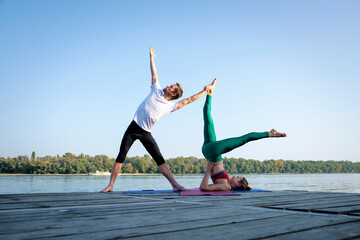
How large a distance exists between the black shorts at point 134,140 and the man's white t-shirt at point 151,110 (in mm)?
100

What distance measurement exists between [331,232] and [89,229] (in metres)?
1.53

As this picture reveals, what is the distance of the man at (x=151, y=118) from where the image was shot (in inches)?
233

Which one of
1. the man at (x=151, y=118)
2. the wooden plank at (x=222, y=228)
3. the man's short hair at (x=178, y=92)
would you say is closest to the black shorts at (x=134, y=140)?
the man at (x=151, y=118)

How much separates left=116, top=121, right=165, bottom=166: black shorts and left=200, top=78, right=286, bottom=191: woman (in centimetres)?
100

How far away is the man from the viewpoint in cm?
591

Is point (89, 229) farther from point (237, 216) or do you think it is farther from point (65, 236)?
point (237, 216)

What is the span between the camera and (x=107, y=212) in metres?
Result: 2.78

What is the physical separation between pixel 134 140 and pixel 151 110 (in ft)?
2.24

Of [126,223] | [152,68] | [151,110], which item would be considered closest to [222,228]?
[126,223]

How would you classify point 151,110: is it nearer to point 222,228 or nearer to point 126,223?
point 126,223

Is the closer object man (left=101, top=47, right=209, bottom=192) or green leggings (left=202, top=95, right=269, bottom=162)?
green leggings (left=202, top=95, right=269, bottom=162)

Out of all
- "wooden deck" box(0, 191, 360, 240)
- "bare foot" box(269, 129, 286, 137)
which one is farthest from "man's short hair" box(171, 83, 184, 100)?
"wooden deck" box(0, 191, 360, 240)

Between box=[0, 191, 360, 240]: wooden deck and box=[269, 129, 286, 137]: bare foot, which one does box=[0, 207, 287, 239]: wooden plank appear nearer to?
box=[0, 191, 360, 240]: wooden deck

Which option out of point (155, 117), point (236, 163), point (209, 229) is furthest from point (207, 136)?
point (236, 163)
